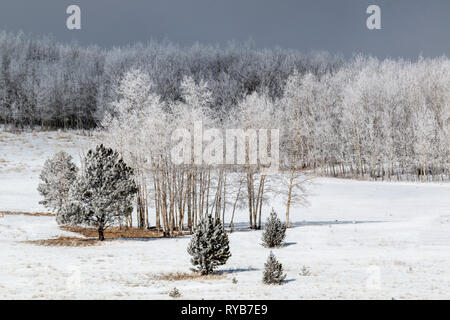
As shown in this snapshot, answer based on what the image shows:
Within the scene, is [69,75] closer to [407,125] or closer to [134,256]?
[407,125]

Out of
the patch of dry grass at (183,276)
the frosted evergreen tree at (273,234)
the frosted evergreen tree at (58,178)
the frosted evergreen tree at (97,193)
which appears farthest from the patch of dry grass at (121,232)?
the patch of dry grass at (183,276)

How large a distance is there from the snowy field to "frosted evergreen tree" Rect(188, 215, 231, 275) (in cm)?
88

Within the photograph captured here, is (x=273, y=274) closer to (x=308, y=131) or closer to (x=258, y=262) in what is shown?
(x=258, y=262)

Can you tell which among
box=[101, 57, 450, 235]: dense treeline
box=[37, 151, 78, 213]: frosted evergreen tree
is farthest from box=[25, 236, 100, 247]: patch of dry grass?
box=[37, 151, 78, 213]: frosted evergreen tree

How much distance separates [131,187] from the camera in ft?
92.2

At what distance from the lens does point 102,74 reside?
11338 centimetres

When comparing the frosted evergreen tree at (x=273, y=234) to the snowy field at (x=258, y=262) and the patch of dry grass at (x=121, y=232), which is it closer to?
the snowy field at (x=258, y=262)

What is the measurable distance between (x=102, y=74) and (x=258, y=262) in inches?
4033

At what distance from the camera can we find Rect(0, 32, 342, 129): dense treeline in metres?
95.8

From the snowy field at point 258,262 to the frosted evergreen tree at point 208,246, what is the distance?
2.90 ft

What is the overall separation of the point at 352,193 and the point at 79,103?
2804 inches
